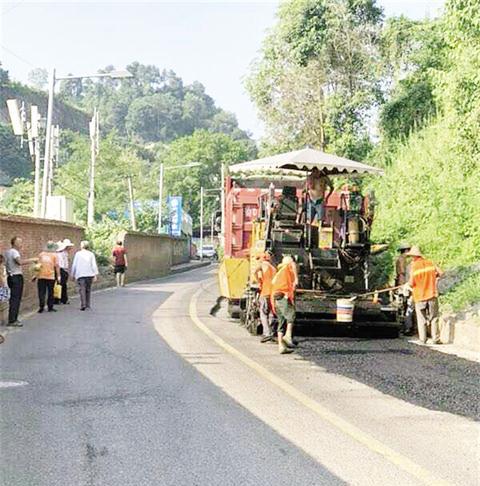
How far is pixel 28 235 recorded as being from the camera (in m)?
21.5

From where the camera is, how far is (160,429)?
Answer: 294 inches

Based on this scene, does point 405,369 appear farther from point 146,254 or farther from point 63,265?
point 146,254

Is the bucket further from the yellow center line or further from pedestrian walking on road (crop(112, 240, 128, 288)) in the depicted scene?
pedestrian walking on road (crop(112, 240, 128, 288))

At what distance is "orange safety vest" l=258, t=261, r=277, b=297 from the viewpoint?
47.3ft

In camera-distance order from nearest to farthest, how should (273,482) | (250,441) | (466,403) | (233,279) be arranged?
(273,482), (250,441), (466,403), (233,279)

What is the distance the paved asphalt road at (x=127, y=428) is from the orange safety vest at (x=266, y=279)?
91.8 inches

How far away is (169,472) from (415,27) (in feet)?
107

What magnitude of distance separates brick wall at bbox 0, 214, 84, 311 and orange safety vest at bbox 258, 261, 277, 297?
19.0 ft

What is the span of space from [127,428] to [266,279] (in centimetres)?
718

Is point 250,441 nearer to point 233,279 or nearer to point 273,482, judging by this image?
point 273,482

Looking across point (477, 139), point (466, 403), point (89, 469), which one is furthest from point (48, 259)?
point (89, 469)

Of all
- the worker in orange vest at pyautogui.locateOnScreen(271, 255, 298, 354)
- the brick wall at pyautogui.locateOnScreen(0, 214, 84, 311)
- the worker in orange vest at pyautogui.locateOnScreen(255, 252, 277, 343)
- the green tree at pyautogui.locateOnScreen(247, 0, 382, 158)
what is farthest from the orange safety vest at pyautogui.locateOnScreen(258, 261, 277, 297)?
the green tree at pyautogui.locateOnScreen(247, 0, 382, 158)

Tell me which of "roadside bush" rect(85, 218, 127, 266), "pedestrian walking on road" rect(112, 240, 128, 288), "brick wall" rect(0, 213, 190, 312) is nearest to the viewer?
"brick wall" rect(0, 213, 190, 312)

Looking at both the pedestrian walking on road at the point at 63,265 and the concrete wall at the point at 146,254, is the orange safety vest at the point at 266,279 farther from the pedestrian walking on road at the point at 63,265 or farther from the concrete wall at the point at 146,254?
the concrete wall at the point at 146,254
